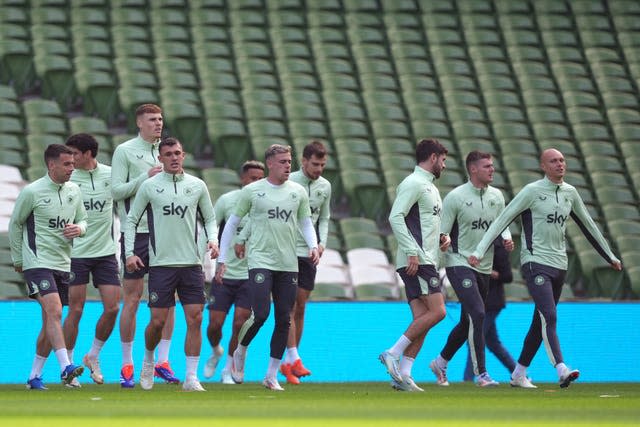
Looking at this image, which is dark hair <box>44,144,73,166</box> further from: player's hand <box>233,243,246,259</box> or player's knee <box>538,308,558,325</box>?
player's knee <box>538,308,558,325</box>

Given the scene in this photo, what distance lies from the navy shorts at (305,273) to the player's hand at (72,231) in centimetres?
224

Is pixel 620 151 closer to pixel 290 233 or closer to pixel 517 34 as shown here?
pixel 517 34

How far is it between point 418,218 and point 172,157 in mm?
2140

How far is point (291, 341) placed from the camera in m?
12.2

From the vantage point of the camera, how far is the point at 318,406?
8961 mm

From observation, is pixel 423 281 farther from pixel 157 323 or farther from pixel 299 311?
pixel 157 323

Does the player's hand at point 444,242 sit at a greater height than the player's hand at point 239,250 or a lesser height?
greater

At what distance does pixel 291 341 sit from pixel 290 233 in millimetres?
1458

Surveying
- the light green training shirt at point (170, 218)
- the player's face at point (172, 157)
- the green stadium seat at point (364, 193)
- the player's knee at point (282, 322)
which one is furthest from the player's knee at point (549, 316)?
the green stadium seat at point (364, 193)

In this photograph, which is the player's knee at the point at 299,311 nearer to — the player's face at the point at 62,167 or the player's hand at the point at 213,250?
the player's hand at the point at 213,250

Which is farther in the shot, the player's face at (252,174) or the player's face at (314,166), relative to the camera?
the player's face at (252,174)

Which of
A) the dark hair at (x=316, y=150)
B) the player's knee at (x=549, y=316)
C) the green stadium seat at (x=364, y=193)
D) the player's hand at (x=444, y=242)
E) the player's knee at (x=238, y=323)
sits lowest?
the player's knee at (x=549, y=316)

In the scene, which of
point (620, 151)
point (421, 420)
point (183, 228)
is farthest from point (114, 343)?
point (620, 151)

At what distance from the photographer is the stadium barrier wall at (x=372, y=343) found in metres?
13.0
